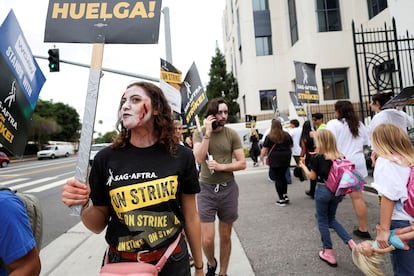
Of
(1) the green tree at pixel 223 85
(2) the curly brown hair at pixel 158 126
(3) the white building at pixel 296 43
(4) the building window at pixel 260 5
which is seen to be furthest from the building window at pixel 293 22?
(2) the curly brown hair at pixel 158 126

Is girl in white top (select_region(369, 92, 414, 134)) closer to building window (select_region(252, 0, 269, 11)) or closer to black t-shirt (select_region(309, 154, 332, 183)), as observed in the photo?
black t-shirt (select_region(309, 154, 332, 183))

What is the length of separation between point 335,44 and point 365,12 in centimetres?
243

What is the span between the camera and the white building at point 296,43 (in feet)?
64.3

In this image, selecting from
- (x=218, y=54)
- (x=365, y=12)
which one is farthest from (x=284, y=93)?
(x=218, y=54)

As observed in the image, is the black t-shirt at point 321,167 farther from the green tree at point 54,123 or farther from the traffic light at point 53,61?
the green tree at point 54,123

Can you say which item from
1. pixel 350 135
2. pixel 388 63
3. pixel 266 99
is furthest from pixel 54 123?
pixel 350 135

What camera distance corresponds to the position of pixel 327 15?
20141 millimetres

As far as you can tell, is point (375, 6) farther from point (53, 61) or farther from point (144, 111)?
point (144, 111)

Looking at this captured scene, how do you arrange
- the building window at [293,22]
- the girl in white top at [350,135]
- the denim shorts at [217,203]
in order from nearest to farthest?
1. the denim shorts at [217,203]
2. the girl in white top at [350,135]
3. the building window at [293,22]

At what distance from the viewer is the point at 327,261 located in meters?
3.47

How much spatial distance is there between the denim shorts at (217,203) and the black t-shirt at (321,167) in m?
1.16

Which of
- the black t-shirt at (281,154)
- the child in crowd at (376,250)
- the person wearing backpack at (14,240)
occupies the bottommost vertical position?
the child in crowd at (376,250)

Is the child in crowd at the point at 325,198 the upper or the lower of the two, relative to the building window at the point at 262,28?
lower

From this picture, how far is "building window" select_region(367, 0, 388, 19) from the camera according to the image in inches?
660
